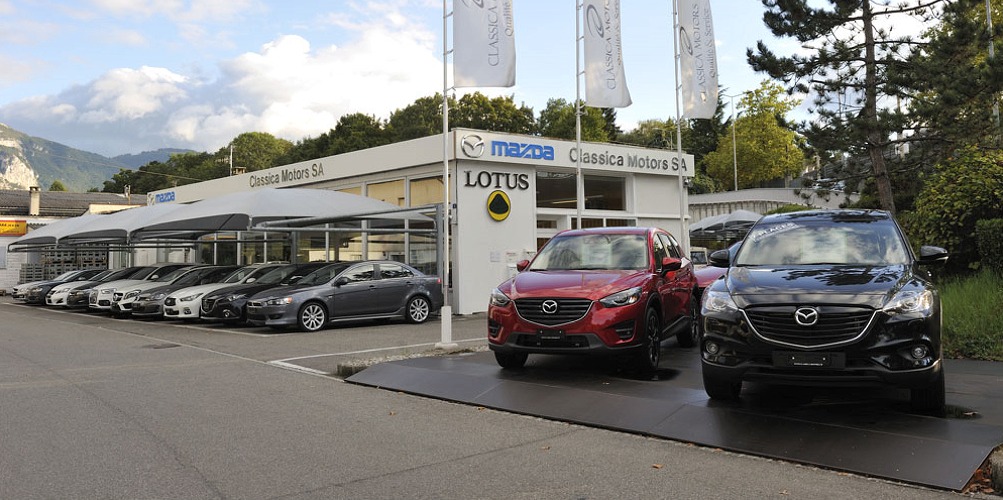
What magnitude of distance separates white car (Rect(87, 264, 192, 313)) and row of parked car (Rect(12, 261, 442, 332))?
61cm

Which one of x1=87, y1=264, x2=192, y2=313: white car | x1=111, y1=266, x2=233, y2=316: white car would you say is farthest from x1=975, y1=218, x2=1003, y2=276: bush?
x1=87, y1=264, x2=192, y2=313: white car

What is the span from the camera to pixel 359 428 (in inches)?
254

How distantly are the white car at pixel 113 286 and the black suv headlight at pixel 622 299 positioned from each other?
1791 centimetres

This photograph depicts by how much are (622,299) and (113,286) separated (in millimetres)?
19384

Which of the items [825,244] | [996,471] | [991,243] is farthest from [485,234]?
[996,471]

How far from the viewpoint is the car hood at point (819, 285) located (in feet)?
18.4

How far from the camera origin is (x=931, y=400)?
5.93m

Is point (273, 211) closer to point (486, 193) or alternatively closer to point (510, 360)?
point (486, 193)

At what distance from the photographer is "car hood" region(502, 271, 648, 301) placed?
8078mm

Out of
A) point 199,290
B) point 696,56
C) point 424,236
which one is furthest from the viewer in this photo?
point 424,236

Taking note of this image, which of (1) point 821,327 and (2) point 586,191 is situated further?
(2) point 586,191

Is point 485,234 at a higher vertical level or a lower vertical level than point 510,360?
higher

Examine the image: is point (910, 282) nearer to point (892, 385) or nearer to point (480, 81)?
point (892, 385)

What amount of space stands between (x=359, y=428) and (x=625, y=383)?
10.0ft
